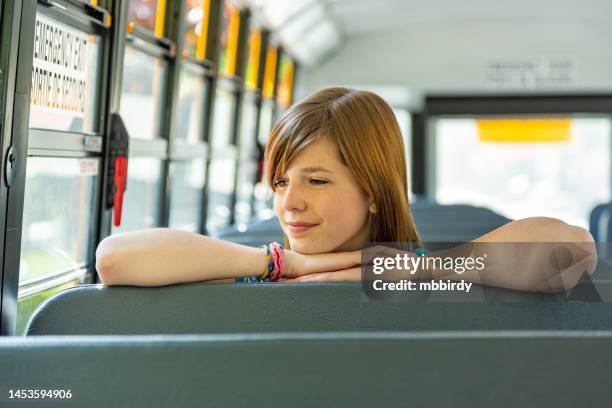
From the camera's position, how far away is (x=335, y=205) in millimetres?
1584

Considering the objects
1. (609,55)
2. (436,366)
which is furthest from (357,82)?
(436,366)

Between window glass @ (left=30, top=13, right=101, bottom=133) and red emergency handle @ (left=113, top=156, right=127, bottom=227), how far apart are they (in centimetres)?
19

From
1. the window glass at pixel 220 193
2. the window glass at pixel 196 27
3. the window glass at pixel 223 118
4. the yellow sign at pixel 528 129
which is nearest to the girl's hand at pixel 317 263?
the window glass at pixel 196 27

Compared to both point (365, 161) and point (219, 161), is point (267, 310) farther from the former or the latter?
point (219, 161)

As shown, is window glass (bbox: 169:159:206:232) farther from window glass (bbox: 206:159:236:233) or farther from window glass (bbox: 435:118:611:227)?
window glass (bbox: 435:118:611:227)

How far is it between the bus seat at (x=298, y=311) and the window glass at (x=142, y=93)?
256cm

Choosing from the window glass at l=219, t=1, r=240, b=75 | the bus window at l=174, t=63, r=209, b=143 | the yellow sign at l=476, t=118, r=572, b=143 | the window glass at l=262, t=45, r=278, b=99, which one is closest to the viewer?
the bus window at l=174, t=63, r=209, b=143

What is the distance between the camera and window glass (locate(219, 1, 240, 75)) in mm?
5906

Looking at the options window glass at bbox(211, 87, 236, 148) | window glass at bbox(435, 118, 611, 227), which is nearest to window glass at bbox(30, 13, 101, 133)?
window glass at bbox(211, 87, 236, 148)

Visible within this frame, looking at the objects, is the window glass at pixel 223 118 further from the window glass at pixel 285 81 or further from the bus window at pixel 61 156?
the bus window at pixel 61 156

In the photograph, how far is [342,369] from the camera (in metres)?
0.97

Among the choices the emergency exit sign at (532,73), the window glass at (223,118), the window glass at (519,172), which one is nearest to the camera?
the window glass at (223,118)

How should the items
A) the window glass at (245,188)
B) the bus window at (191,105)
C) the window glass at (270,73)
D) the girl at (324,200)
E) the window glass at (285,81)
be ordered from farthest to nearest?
the window glass at (285,81) → the window glass at (270,73) → the window glass at (245,188) → the bus window at (191,105) → the girl at (324,200)

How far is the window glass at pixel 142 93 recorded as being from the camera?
398 cm
